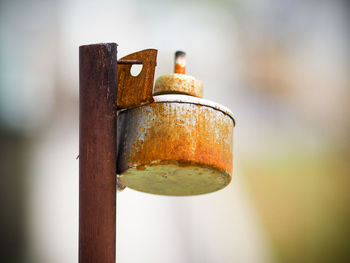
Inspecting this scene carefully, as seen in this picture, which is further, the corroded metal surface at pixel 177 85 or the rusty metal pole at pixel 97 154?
the corroded metal surface at pixel 177 85

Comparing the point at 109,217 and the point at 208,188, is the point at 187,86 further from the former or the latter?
the point at 109,217

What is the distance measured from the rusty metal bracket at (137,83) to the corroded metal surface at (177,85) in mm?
99

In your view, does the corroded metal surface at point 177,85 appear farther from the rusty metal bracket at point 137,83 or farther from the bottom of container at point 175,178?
the bottom of container at point 175,178

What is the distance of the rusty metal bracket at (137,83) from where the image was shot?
1.42m

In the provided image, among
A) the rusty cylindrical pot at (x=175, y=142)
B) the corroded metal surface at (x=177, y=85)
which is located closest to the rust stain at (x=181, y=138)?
the rusty cylindrical pot at (x=175, y=142)

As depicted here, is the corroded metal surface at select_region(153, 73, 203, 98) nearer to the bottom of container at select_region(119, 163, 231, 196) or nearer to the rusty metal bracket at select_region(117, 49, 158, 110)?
the rusty metal bracket at select_region(117, 49, 158, 110)

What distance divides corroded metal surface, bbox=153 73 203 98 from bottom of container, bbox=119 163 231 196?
235 millimetres

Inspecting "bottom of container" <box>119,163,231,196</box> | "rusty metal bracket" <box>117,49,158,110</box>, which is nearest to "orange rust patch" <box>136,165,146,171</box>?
"bottom of container" <box>119,163,231,196</box>

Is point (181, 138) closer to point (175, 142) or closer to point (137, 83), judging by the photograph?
point (175, 142)

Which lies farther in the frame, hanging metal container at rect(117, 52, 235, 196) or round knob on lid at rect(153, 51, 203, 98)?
round knob on lid at rect(153, 51, 203, 98)

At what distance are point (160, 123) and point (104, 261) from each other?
0.37 m

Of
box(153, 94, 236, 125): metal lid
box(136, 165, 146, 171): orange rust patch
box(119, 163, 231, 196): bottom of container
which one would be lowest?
box(119, 163, 231, 196): bottom of container

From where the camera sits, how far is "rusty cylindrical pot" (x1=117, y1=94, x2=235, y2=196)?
1.37m

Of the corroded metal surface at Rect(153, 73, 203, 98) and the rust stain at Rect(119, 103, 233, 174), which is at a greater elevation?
the corroded metal surface at Rect(153, 73, 203, 98)
